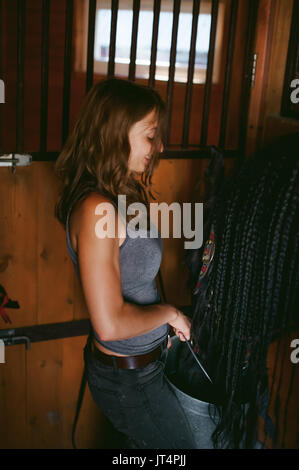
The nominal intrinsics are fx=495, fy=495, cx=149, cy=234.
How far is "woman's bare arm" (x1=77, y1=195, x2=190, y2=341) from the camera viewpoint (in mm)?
1066

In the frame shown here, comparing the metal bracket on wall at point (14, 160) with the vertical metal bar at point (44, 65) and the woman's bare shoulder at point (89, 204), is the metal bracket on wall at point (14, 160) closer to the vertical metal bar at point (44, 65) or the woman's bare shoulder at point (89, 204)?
the vertical metal bar at point (44, 65)

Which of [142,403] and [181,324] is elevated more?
[181,324]

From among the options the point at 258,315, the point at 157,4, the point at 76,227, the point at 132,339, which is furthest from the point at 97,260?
the point at 157,4

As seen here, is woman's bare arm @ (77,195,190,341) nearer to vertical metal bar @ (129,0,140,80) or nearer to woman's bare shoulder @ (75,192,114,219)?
woman's bare shoulder @ (75,192,114,219)

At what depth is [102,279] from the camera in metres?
1.07

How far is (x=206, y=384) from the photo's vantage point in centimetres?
149

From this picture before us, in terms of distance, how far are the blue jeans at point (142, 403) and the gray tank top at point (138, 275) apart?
5 centimetres

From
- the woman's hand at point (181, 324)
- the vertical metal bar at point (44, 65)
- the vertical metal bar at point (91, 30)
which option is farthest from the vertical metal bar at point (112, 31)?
the woman's hand at point (181, 324)

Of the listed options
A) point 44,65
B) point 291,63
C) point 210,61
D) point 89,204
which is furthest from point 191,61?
point 89,204

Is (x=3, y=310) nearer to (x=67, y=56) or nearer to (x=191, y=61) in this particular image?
(x=67, y=56)

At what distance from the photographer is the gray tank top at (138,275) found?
1.19 metres

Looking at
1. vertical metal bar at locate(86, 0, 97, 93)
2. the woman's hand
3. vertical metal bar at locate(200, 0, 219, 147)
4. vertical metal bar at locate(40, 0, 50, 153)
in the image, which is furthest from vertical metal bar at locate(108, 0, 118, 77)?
the woman's hand

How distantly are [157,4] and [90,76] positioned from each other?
0.31 metres

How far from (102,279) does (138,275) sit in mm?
181
